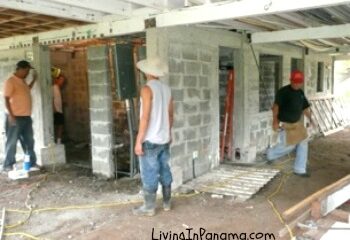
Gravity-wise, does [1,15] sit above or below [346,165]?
above

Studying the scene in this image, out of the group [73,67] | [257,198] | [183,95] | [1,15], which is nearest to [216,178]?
[257,198]

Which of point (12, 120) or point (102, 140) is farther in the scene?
point (12, 120)

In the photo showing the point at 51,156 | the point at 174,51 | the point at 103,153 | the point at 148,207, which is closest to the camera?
the point at 148,207

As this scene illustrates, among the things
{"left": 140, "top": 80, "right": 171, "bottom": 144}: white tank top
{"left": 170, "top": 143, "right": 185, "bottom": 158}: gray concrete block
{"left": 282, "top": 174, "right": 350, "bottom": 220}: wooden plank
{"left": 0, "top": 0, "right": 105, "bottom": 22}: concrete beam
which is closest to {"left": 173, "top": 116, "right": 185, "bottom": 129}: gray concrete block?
{"left": 170, "top": 143, "right": 185, "bottom": 158}: gray concrete block

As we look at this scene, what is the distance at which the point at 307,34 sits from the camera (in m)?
5.40

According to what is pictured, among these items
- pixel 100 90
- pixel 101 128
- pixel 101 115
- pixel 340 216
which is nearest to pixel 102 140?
pixel 101 128

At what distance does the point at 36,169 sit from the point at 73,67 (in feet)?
12.9

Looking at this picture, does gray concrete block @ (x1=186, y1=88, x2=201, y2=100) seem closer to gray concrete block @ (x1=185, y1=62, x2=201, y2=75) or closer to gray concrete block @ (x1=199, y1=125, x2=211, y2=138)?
gray concrete block @ (x1=185, y1=62, x2=201, y2=75)

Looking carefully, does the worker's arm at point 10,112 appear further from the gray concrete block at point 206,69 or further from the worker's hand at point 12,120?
the gray concrete block at point 206,69

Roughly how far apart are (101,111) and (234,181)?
2.26 metres

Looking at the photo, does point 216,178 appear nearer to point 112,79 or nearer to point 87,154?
point 112,79

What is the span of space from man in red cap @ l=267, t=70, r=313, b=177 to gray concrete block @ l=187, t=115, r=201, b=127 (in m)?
1.18

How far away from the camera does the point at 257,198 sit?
15.4 feet

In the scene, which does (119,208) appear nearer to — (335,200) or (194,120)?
(194,120)
